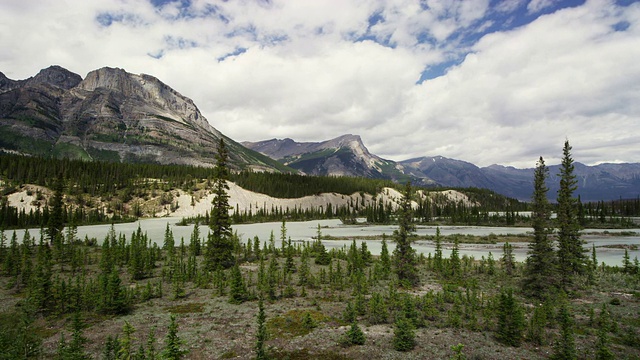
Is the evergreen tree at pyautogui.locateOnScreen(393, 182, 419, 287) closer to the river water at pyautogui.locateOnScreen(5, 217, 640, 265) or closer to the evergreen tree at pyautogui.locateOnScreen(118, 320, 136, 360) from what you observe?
the evergreen tree at pyautogui.locateOnScreen(118, 320, 136, 360)

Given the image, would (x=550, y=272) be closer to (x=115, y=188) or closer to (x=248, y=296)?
(x=248, y=296)

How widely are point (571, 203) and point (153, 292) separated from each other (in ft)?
132

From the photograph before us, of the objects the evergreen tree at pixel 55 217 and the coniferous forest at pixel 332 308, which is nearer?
the coniferous forest at pixel 332 308

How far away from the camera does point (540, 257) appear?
26.3 metres

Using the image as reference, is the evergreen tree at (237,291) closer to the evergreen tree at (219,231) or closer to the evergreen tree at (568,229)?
the evergreen tree at (219,231)

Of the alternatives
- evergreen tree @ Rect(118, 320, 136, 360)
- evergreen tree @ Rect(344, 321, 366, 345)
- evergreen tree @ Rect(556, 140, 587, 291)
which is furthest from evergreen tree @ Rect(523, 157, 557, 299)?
evergreen tree @ Rect(118, 320, 136, 360)

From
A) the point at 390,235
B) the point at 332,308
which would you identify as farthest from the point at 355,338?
the point at 390,235

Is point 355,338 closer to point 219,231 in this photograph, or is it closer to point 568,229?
point 219,231

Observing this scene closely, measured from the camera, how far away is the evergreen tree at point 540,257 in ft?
85.7

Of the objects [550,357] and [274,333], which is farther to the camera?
[274,333]

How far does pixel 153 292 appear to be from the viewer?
2639 cm

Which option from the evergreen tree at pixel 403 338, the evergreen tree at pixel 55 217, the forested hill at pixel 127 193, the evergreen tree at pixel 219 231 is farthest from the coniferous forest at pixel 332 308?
the forested hill at pixel 127 193

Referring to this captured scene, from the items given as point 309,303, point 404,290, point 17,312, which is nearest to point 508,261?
point 404,290

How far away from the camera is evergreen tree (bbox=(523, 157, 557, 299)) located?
1028 inches
